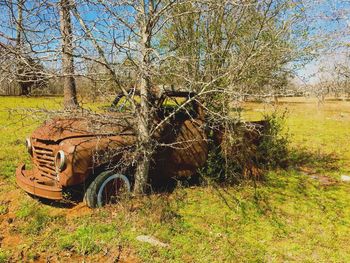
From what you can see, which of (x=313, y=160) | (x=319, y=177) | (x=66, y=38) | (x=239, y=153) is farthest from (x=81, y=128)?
(x=313, y=160)

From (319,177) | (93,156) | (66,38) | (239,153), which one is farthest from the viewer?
(319,177)

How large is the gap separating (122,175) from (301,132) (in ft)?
35.8

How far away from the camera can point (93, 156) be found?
4.47 metres

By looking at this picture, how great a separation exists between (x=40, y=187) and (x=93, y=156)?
90 cm

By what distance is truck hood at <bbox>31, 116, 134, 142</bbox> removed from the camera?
482cm

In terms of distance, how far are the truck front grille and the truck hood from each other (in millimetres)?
195

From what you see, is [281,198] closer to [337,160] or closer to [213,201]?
[213,201]

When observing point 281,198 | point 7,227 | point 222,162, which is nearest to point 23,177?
point 7,227

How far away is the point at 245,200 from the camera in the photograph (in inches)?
223

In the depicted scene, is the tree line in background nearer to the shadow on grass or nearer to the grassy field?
the grassy field

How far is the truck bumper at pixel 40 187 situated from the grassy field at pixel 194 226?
1.12 feet

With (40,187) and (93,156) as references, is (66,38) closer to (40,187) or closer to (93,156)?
(93,156)

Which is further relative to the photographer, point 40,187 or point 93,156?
point 40,187

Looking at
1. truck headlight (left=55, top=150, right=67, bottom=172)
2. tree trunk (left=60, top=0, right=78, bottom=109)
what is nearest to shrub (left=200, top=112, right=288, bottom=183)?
truck headlight (left=55, top=150, right=67, bottom=172)
